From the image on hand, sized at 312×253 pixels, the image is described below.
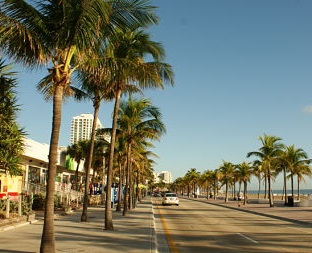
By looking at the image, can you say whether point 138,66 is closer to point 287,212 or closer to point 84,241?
point 84,241

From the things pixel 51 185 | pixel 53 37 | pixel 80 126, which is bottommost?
pixel 51 185

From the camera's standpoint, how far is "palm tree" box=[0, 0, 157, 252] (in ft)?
31.5

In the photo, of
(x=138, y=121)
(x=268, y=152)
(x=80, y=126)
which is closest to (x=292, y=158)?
(x=268, y=152)

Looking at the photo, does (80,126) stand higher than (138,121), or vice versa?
(80,126)

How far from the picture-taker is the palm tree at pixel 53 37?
9.60m

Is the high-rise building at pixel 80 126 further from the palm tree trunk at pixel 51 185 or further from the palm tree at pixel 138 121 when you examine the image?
the palm tree trunk at pixel 51 185

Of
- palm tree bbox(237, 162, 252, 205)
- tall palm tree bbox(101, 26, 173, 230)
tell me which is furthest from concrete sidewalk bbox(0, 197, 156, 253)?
palm tree bbox(237, 162, 252, 205)

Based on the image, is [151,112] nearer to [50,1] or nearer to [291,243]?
[291,243]

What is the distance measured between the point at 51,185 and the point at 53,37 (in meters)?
3.56

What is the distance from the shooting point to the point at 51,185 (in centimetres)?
962

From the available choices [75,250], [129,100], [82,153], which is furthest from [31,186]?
[82,153]

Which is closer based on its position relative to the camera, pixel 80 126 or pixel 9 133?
pixel 9 133

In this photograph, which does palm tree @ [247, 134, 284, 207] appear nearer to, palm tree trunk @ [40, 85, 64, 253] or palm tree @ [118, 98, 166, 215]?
palm tree @ [118, 98, 166, 215]

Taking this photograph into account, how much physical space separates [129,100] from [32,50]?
16383 millimetres
